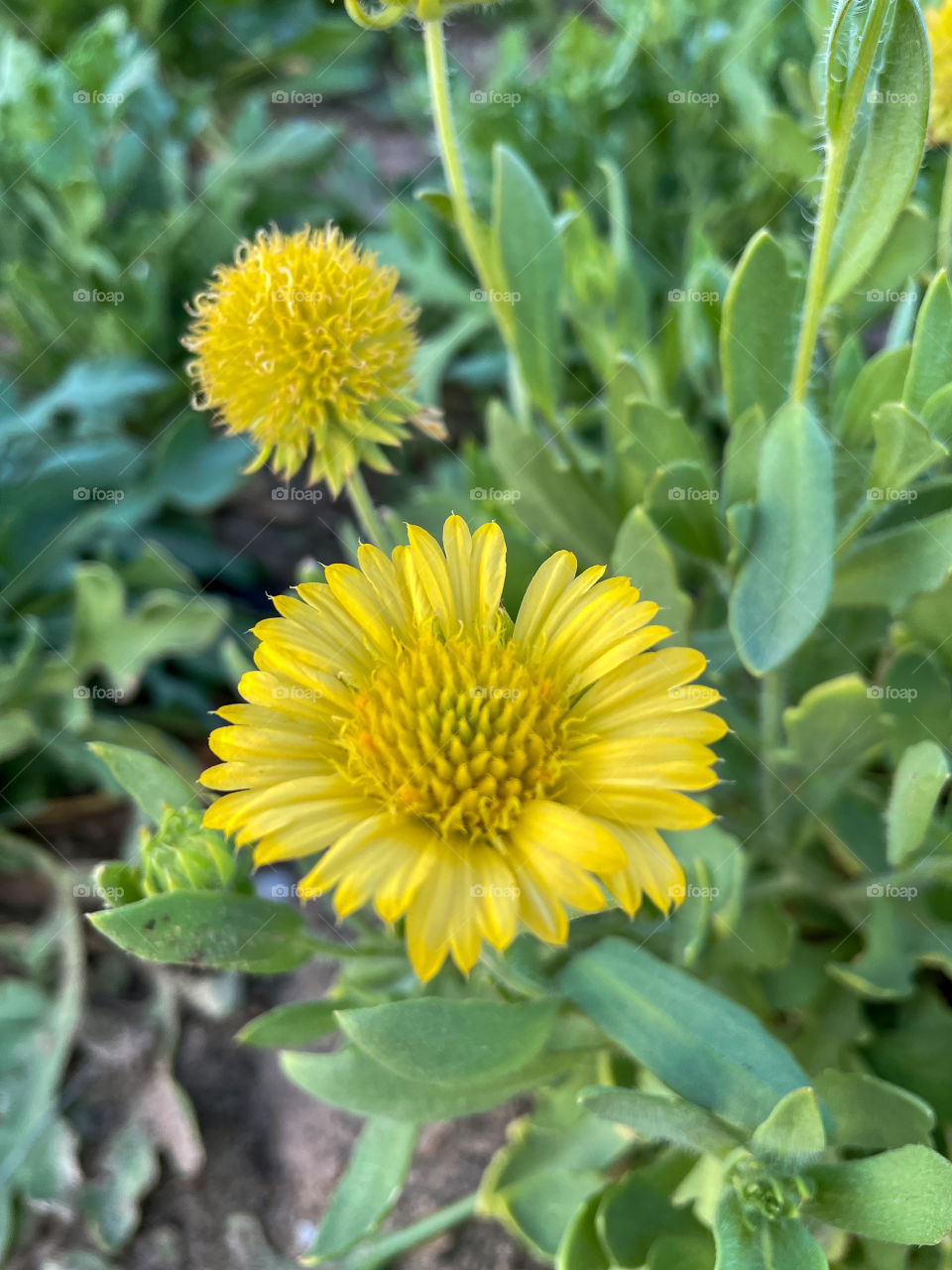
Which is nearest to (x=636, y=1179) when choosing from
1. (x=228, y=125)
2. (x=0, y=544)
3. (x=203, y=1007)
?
(x=203, y=1007)

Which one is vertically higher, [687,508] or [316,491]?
[316,491]

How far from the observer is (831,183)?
2.94 feet

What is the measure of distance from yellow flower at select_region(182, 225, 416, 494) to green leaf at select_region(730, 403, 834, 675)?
1.18ft

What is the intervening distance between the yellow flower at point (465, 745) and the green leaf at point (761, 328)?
41 cm

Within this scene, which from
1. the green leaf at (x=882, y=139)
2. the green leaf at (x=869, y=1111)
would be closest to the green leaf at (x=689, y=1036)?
the green leaf at (x=869, y=1111)

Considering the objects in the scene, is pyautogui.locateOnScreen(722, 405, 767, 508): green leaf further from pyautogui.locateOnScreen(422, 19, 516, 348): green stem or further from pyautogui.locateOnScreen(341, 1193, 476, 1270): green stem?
pyautogui.locateOnScreen(341, 1193, 476, 1270): green stem

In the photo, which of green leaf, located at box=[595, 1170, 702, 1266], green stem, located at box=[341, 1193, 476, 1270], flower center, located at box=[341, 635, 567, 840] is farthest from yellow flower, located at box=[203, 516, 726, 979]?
green stem, located at box=[341, 1193, 476, 1270]

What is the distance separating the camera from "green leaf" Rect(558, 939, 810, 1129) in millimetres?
868

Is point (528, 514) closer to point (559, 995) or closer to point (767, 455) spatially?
point (767, 455)

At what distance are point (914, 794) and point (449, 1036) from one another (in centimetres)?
48

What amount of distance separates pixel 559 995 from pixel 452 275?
156 centimetres

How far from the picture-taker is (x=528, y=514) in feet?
4.27

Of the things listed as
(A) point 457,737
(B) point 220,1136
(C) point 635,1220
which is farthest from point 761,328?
(B) point 220,1136

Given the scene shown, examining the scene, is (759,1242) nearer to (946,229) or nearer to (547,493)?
(547,493)
